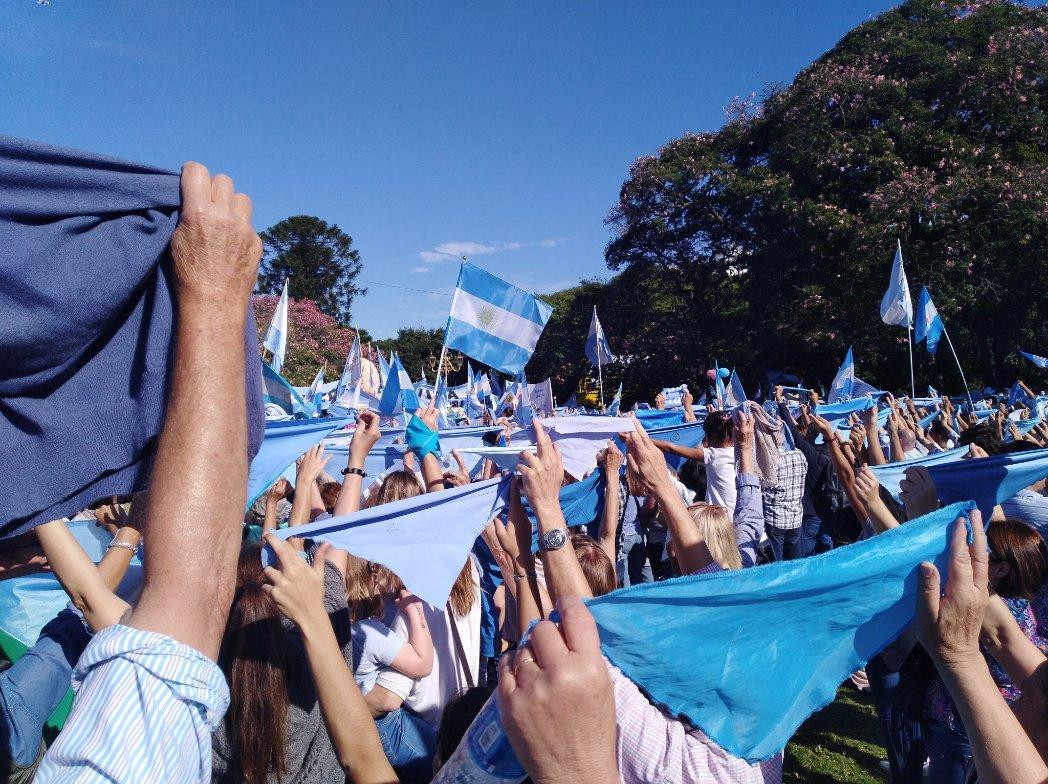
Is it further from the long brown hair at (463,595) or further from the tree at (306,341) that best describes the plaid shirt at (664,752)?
the tree at (306,341)

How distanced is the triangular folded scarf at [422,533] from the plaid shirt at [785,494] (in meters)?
3.82

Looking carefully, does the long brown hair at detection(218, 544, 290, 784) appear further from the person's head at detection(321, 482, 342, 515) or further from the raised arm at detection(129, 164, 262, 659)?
the person's head at detection(321, 482, 342, 515)

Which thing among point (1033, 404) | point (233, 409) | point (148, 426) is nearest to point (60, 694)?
point (148, 426)

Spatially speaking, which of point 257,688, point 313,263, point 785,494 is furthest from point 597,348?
point 313,263

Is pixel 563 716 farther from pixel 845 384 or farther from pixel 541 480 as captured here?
pixel 845 384

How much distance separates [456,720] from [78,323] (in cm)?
168

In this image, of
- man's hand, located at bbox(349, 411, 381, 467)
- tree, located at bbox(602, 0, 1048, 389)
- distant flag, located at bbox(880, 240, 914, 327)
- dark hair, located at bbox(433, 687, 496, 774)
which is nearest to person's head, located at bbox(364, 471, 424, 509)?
man's hand, located at bbox(349, 411, 381, 467)

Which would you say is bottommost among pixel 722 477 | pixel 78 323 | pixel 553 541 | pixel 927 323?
pixel 722 477

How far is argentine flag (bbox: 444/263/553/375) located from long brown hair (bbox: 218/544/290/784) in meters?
5.21

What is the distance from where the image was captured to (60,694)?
8.25 ft

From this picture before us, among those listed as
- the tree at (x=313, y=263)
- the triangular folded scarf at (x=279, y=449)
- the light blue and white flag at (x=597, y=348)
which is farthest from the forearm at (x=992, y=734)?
the tree at (x=313, y=263)

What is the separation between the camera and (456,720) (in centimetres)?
219

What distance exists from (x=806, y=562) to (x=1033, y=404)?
42.9ft

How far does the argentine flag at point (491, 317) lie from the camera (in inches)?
289
